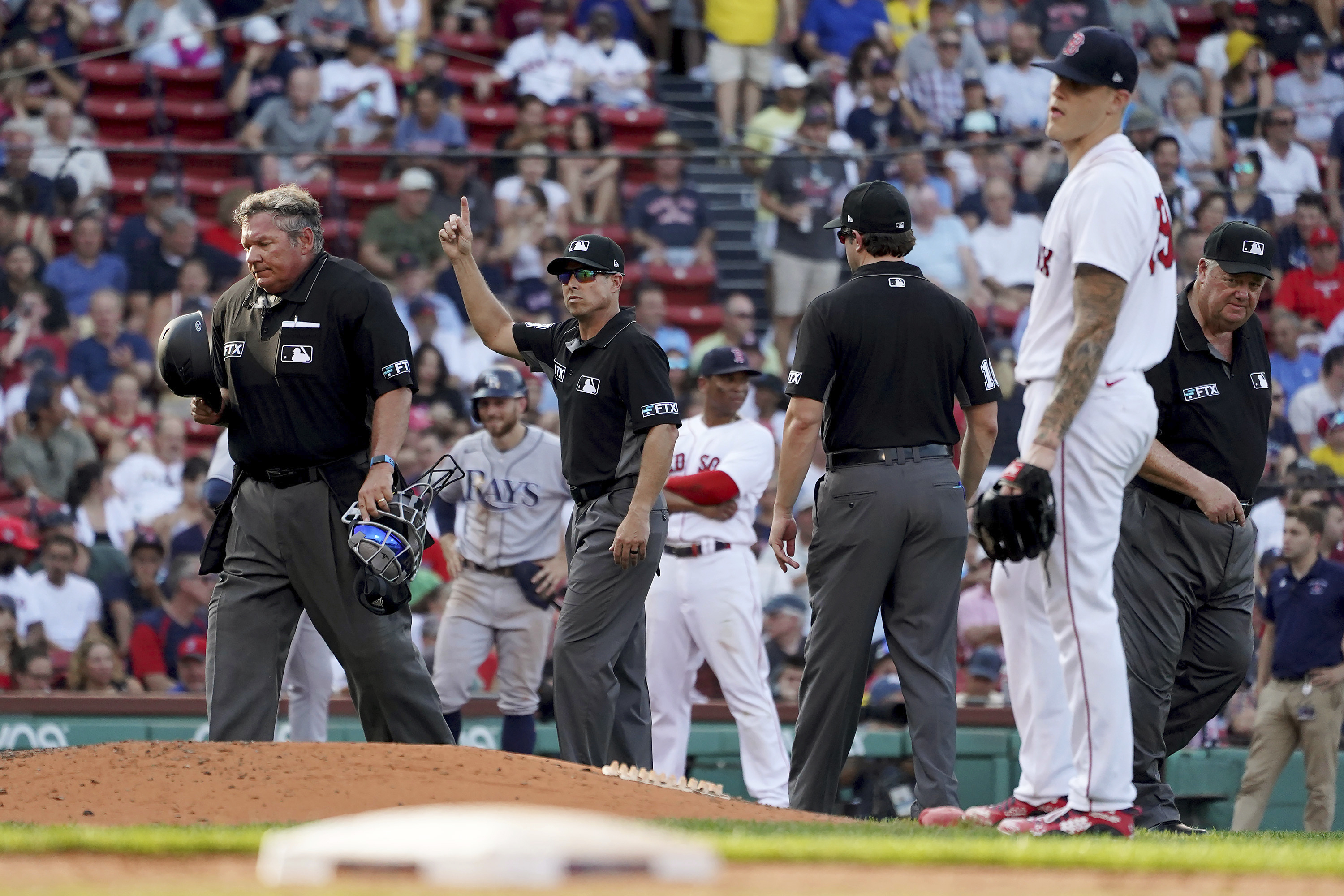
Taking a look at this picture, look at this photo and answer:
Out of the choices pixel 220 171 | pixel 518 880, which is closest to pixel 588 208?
pixel 220 171

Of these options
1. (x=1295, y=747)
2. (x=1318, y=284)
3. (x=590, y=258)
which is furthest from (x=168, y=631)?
(x=1318, y=284)

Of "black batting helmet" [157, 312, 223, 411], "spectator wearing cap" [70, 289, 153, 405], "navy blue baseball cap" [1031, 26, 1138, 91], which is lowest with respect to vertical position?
"spectator wearing cap" [70, 289, 153, 405]

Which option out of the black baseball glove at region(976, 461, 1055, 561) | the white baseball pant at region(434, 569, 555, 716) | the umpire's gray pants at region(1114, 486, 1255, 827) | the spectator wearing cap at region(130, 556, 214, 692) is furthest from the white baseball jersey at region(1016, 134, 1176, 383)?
the spectator wearing cap at region(130, 556, 214, 692)

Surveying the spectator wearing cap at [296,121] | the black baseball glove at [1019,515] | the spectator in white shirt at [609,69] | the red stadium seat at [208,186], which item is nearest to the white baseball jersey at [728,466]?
the black baseball glove at [1019,515]

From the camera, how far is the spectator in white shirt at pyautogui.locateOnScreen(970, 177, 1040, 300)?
45.5 ft

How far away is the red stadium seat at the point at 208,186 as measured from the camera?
42.9 ft

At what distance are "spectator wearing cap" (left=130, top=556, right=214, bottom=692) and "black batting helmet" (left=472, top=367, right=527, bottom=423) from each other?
2.42 meters

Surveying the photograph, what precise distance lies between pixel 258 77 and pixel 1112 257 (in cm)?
1191

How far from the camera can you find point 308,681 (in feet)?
28.2

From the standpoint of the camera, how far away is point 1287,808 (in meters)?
10.2

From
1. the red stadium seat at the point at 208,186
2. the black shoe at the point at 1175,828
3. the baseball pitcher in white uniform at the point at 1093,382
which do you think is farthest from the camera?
the red stadium seat at the point at 208,186

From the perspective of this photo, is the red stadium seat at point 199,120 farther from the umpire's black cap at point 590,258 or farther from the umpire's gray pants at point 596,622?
the umpire's gray pants at point 596,622

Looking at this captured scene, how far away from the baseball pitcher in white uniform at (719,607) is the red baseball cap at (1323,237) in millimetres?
6698

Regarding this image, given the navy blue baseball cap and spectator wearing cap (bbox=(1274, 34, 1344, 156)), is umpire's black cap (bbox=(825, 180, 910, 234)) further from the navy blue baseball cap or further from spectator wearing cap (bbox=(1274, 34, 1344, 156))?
spectator wearing cap (bbox=(1274, 34, 1344, 156))
